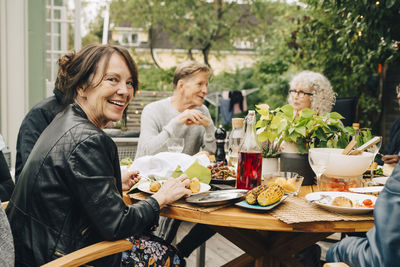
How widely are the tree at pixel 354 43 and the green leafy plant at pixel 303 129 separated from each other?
2001mm

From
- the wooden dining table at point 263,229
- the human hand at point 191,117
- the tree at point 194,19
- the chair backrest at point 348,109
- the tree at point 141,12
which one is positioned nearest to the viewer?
the wooden dining table at point 263,229

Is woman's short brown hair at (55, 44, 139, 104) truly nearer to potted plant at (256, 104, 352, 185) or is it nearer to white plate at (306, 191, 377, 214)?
potted plant at (256, 104, 352, 185)

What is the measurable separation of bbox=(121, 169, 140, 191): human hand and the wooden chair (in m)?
0.48

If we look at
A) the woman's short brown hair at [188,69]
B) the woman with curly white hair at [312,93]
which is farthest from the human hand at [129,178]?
the woman with curly white hair at [312,93]

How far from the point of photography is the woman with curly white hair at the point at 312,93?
11.9 ft

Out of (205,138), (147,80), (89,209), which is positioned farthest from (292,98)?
(147,80)

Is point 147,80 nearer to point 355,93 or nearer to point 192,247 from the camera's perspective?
point 355,93

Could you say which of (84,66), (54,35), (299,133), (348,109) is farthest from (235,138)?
(54,35)

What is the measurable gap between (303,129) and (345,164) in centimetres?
27

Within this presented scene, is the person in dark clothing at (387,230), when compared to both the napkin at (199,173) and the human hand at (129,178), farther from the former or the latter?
the human hand at (129,178)

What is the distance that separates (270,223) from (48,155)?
79cm

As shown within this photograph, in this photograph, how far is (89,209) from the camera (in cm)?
124

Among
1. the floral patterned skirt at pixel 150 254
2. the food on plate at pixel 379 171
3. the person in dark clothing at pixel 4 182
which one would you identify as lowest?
the floral patterned skirt at pixel 150 254

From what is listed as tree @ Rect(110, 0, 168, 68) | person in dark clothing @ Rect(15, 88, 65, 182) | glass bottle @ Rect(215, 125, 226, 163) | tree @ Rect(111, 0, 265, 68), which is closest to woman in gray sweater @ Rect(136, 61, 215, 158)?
glass bottle @ Rect(215, 125, 226, 163)
